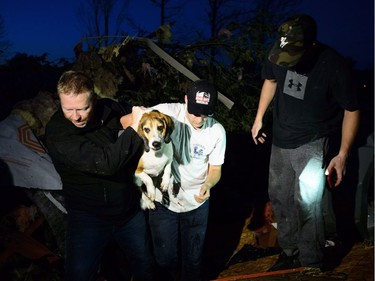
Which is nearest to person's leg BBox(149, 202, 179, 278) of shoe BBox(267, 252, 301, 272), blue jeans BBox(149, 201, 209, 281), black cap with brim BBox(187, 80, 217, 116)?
blue jeans BBox(149, 201, 209, 281)

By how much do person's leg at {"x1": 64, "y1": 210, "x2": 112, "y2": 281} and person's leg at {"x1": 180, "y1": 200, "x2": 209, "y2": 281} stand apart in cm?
90

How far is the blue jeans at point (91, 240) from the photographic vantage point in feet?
9.02

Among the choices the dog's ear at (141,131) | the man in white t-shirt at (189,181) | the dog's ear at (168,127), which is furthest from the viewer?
the man in white t-shirt at (189,181)

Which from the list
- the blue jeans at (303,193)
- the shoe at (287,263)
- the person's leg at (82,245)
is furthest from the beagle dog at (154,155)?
the shoe at (287,263)

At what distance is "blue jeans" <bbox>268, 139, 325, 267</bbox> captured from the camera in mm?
3506

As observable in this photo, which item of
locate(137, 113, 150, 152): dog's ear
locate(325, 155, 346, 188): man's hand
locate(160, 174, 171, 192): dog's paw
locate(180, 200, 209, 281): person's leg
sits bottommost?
locate(180, 200, 209, 281): person's leg

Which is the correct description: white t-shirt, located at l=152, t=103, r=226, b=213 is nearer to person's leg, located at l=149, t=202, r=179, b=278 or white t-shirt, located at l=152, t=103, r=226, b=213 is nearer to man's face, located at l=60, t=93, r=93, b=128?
person's leg, located at l=149, t=202, r=179, b=278

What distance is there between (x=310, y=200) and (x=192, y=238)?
128 cm

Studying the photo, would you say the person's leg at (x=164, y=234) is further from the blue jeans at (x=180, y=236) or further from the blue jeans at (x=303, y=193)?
the blue jeans at (x=303, y=193)

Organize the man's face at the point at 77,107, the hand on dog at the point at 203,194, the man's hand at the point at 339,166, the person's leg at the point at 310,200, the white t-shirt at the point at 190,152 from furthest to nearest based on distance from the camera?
the person's leg at the point at 310,200 → the man's hand at the point at 339,166 → the hand on dog at the point at 203,194 → the white t-shirt at the point at 190,152 → the man's face at the point at 77,107

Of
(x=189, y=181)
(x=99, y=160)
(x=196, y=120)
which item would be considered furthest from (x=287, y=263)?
(x=99, y=160)

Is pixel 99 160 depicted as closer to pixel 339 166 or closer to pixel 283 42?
pixel 283 42

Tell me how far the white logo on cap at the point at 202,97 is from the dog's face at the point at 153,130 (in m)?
0.35

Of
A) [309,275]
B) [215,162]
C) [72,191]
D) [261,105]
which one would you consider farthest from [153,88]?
[309,275]
